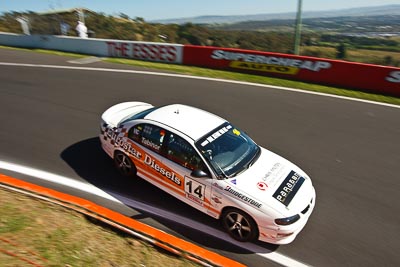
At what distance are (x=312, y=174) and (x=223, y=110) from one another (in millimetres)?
4233

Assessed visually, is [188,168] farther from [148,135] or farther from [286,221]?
[286,221]

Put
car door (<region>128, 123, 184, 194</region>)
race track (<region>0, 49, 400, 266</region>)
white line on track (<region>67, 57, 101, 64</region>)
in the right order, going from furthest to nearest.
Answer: white line on track (<region>67, 57, 101, 64</region>), car door (<region>128, 123, 184, 194</region>), race track (<region>0, 49, 400, 266</region>)

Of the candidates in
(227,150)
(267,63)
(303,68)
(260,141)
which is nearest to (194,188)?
(227,150)

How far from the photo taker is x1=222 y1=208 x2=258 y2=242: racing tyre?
489 centimetres

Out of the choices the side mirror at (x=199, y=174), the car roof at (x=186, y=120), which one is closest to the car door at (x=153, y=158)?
the car roof at (x=186, y=120)

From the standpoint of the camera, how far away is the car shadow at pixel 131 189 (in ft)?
16.9

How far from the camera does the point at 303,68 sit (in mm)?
13641

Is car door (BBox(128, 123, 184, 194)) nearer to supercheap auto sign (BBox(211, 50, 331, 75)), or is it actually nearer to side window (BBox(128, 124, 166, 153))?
side window (BBox(128, 124, 166, 153))

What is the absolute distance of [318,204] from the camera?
6.11 meters

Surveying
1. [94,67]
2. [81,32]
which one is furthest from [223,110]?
[81,32]

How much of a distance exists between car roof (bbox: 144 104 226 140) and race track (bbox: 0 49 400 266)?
1.38 meters

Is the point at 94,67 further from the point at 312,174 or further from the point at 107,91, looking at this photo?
the point at 312,174

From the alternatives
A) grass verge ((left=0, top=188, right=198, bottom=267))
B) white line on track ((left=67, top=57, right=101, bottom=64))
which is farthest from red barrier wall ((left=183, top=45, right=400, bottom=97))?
grass verge ((left=0, top=188, right=198, bottom=267))

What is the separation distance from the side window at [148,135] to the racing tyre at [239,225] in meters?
1.66
